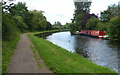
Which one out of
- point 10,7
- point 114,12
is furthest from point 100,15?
point 10,7

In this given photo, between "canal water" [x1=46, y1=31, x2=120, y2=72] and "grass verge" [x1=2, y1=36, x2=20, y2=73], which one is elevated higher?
"grass verge" [x1=2, y1=36, x2=20, y2=73]

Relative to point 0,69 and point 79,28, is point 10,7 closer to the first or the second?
point 0,69

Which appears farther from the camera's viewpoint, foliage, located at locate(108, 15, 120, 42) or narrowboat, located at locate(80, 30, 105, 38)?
narrowboat, located at locate(80, 30, 105, 38)

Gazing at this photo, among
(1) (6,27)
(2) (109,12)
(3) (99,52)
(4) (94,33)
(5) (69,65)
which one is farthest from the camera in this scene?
(2) (109,12)

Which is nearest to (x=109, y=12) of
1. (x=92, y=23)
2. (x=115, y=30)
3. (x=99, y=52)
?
(x=92, y=23)

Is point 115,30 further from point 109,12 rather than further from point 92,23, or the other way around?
point 109,12

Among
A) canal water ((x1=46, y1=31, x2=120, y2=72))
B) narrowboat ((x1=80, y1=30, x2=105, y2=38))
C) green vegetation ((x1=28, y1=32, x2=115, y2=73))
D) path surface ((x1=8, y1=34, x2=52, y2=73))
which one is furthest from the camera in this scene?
narrowboat ((x1=80, y1=30, x2=105, y2=38))

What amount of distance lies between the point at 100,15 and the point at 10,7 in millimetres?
54290

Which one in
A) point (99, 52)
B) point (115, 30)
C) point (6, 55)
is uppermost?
point (115, 30)

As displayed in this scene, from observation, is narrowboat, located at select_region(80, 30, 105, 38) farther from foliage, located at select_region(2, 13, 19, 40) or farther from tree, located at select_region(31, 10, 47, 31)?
foliage, located at select_region(2, 13, 19, 40)

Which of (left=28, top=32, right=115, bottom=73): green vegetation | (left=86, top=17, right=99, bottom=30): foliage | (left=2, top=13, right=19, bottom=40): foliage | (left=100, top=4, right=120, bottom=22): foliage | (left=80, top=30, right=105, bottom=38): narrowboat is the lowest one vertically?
(left=28, top=32, right=115, bottom=73): green vegetation

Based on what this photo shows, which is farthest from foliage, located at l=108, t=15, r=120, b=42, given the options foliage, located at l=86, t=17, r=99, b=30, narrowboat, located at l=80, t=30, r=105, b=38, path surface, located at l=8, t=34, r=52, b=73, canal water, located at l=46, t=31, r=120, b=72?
path surface, located at l=8, t=34, r=52, b=73

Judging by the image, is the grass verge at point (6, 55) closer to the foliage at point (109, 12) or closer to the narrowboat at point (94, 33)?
the narrowboat at point (94, 33)

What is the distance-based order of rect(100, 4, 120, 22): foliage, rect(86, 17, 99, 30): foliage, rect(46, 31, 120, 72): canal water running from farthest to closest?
rect(100, 4, 120, 22): foliage < rect(86, 17, 99, 30): foliage < rect(46, 31, 120, 72): canal water
